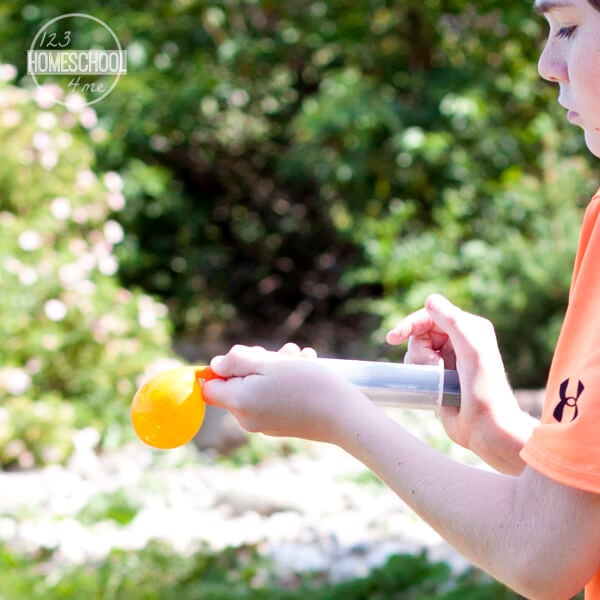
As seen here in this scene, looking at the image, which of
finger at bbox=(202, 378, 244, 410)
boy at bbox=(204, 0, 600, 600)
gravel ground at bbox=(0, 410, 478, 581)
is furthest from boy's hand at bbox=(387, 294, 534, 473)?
gravel ground at bbox=(0, 410, 478, 581)

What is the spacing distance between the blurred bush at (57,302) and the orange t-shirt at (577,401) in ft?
14.5

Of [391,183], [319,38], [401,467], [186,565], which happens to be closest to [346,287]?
[391,183]

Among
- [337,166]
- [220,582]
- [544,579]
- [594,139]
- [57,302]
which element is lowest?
[220,582]

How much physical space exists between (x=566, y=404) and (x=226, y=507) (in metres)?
3.88

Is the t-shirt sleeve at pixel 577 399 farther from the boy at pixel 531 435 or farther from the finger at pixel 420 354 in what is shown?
the finger at pixel 420 354

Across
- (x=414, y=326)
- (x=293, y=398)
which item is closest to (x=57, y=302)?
(x=414, y=326)

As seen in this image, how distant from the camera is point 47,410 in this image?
211 inches

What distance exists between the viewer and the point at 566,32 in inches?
44.7

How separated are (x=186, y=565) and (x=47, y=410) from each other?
202 cm

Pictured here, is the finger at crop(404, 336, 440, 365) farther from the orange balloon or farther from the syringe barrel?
the orange balloon

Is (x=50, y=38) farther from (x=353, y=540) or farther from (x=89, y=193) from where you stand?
(x=353, y=540)

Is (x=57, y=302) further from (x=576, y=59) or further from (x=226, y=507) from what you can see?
(x=576, y=59)
